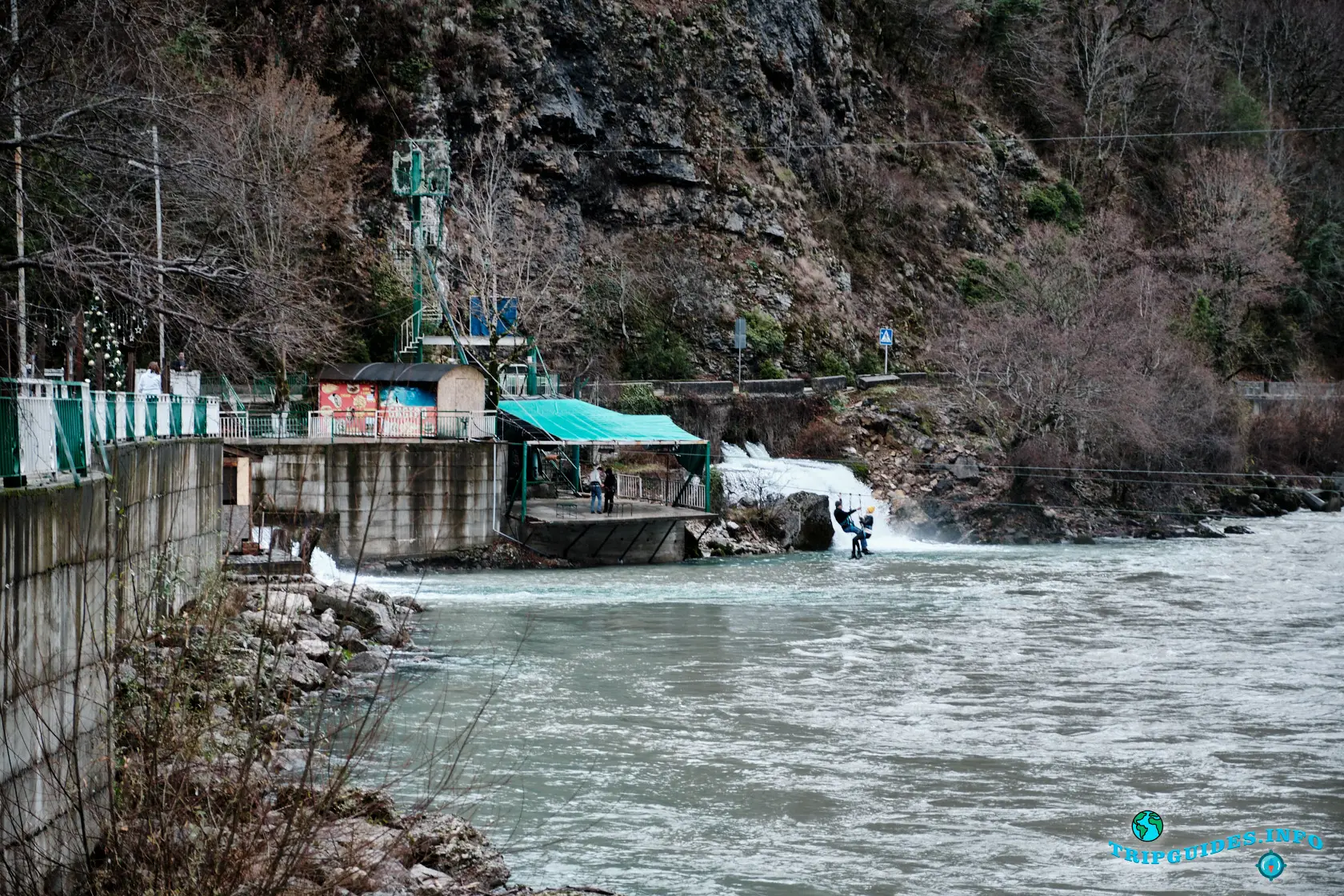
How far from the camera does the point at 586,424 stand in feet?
122

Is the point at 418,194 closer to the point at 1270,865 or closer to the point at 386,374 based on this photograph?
the point at 386,374

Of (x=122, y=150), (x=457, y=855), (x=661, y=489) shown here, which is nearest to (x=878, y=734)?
(x=457, y=855)

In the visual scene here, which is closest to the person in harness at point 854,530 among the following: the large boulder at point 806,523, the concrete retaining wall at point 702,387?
the large boulder at point 806,523

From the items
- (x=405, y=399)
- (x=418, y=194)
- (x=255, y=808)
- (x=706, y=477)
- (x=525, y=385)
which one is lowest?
(x=255, y=808)

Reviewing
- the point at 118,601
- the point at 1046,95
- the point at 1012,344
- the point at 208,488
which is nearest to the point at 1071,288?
the point at 1012,344

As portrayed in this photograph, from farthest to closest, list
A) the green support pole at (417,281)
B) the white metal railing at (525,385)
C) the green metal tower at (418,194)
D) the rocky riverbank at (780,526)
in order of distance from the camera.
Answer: the white metal railing at (525,385)
the green metal tower at (418,194)
the green support pole at (417,281)
the rocky riverbank at (780,526)

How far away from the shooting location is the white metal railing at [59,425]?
30.1 feet

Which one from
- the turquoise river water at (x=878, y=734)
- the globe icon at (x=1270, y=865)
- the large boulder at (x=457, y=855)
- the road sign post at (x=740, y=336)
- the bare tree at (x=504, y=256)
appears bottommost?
the globe icon at (x=1270, y=865)

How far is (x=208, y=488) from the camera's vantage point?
23.4 m

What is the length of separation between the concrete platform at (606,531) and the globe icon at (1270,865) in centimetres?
2381

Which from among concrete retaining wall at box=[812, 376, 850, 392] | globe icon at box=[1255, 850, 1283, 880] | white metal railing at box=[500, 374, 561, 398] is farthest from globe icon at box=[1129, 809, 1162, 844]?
concrete retaining wall at box=[812, 376, 850, 392]

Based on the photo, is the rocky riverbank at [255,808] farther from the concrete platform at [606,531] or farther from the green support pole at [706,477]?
the green support pole at [706,477]

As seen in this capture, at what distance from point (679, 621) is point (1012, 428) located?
2751cm

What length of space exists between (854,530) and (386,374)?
13561 mm
